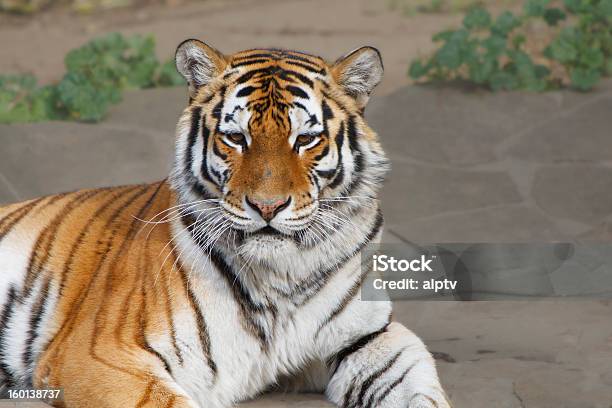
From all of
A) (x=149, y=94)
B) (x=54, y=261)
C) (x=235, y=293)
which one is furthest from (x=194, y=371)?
(x=149, y=94)

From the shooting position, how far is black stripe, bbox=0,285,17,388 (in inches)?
167

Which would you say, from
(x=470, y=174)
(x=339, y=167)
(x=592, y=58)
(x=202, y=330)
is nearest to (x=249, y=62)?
(x=339, y=167)

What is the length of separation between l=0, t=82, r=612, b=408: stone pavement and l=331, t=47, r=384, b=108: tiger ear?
1217 mm

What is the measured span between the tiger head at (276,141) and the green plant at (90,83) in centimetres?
350

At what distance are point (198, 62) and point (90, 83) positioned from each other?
3856mm

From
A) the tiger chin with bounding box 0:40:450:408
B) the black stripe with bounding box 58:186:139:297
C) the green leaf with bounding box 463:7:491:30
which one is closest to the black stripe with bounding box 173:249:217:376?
the tiger chin with bounding box 0:40:450:408

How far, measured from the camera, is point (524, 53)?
302 inches

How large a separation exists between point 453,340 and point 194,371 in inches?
54.0

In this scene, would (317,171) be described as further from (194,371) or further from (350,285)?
(194,371)

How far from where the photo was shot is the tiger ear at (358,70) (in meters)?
3.96

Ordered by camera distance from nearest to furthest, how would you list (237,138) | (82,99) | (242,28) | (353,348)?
(237,138) → (353,348) → (82,99) → (242,28)

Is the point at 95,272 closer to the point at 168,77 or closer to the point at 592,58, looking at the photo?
the point at 168,77

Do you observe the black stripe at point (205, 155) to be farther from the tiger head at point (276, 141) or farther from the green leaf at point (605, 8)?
the green leaf at point (605, 8)

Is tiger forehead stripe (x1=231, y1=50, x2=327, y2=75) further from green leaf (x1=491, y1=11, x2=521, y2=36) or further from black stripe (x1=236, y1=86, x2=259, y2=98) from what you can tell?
green leaf (x1=491, y1=11, x2=521, y2=36)
